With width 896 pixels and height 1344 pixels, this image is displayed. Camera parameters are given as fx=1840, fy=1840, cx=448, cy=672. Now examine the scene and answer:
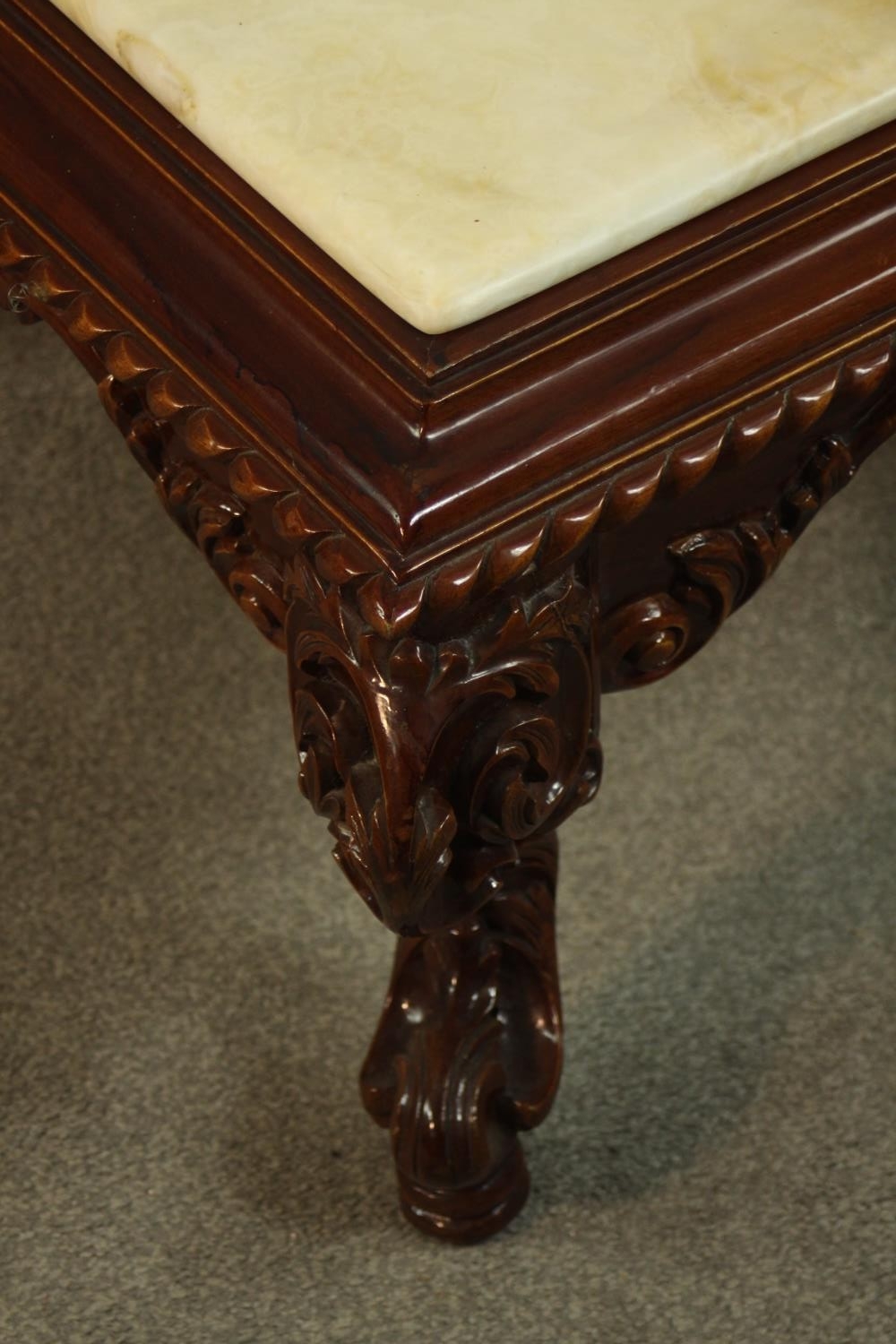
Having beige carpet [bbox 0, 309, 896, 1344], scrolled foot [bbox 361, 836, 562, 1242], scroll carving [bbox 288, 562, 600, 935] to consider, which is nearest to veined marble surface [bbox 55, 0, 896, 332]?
scroll carving [bbox 288, 562, 600, 935]

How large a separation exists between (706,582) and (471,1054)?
0.26m

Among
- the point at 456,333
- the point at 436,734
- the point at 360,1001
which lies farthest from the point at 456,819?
the point at 360,1001

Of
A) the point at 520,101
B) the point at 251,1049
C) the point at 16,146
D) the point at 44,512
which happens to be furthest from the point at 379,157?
the point at 44,512

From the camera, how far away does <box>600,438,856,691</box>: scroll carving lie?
0.72m

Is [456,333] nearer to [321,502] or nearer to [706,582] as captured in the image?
[321,502]

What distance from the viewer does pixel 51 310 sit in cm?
71

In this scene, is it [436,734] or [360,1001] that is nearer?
[436,734]

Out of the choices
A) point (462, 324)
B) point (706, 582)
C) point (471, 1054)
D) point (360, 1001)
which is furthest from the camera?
point (360, 1001)

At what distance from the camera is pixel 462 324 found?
1.97 feet

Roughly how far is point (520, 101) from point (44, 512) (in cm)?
70

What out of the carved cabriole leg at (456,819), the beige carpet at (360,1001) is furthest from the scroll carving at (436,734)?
the beige carpet at (360,1001)

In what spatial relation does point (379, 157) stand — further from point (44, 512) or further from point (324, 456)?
point (44, 512)

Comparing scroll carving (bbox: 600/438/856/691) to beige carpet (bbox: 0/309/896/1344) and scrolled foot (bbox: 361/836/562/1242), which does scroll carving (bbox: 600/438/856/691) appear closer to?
scrolled foot (bbox: 361/836/562/1242)

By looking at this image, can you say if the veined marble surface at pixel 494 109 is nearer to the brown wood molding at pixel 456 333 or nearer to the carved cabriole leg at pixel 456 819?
the brown wood molding at pixel 456 333
